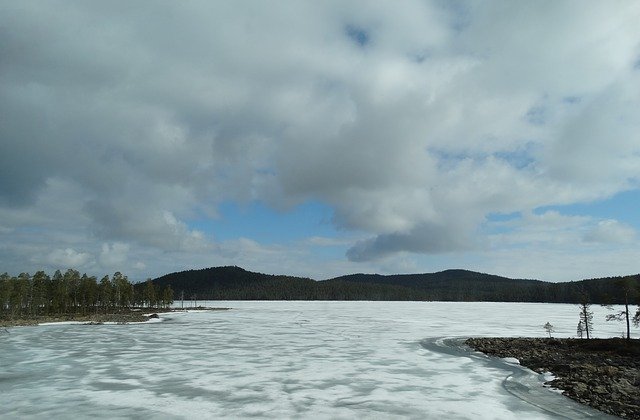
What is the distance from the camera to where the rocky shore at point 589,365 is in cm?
1814

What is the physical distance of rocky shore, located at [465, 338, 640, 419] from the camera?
18.1 m

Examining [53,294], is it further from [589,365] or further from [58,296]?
[589,365]

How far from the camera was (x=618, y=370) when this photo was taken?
2567 cm

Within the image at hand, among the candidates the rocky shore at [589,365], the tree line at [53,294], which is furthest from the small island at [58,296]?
the rocky shore at [589,365]

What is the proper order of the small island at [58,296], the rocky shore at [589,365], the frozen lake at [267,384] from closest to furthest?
the frozen lake at [267,384], the rocky shore at [589,365], the small island at [58,296]

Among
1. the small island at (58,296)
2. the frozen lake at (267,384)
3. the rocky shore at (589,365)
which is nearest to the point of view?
the frozen lake at (267,384)

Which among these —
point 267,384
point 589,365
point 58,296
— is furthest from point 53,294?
point 589,365

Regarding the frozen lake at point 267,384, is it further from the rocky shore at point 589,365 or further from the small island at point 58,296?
the small island at point 58,296

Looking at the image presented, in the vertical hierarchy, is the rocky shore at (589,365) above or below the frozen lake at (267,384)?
below

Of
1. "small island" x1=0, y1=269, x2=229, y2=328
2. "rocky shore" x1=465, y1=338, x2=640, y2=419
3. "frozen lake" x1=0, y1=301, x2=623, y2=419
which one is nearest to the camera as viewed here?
"frozen lake" x1=0, y1=301, x2=623, y2=419

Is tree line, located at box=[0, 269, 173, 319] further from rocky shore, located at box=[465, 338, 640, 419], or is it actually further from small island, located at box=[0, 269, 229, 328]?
rocky shore, located at box=[465, 338, 640, 419]

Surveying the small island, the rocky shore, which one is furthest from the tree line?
the rocky shore

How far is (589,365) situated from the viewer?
1021 inches

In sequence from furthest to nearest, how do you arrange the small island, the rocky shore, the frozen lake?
the small island < the rocky shore < the frozen lake
